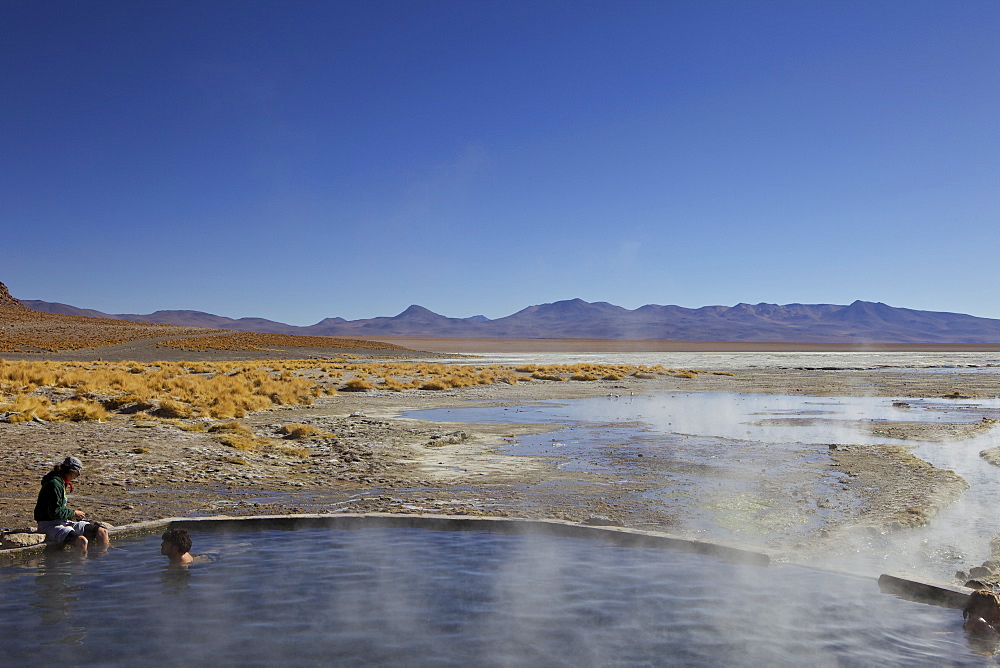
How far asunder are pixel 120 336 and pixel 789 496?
7948 centimetres

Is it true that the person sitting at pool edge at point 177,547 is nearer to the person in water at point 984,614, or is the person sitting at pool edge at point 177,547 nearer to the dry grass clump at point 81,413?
the person in water at point 984,614

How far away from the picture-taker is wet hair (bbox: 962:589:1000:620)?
6.07 metres

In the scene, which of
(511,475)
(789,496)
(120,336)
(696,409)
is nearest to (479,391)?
(696,409)

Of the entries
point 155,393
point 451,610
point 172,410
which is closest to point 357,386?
point 155,393

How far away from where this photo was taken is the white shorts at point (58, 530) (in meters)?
8.19

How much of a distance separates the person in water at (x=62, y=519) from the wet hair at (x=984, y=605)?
8442 mm

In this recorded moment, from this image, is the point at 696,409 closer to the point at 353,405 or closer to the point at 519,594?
the point at 353,405

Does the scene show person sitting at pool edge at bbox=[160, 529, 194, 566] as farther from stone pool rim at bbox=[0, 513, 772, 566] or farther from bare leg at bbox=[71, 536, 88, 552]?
stone pool rim at bbox=[0, 513, 772, 566]

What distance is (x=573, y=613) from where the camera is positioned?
657cm

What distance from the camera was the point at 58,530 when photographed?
8.19m

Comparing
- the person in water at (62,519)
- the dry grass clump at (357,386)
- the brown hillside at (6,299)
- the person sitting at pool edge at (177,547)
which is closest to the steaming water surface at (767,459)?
the person sitting at pool edge at (177,547)

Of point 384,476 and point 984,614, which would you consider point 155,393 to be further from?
point 984,614

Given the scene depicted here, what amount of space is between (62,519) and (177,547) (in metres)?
1.62

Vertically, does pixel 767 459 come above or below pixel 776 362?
above
